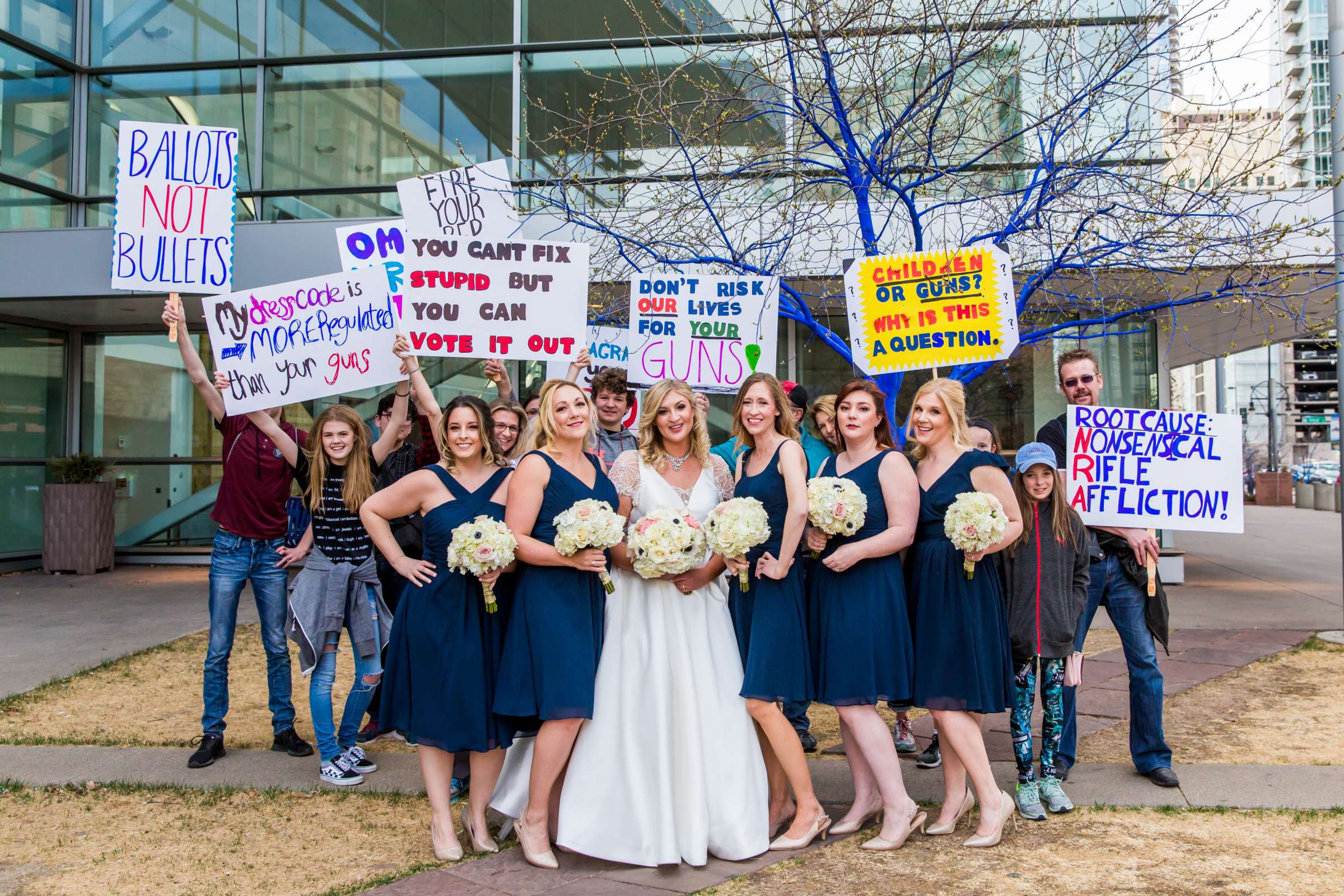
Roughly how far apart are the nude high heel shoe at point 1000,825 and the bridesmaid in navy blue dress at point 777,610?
0.62 metres

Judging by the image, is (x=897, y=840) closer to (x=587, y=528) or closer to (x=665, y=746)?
(x=665, y=746)

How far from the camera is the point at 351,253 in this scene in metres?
6.28

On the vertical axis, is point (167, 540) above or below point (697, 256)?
below

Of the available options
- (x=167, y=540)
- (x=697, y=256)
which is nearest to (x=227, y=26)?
(x=167, y=540)

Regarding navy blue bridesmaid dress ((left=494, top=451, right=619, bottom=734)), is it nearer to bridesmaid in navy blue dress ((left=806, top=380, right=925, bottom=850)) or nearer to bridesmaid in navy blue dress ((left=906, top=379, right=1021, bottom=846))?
bridesmaid in navy blue dress ((left=806, top=380, right=925, bottom=850))

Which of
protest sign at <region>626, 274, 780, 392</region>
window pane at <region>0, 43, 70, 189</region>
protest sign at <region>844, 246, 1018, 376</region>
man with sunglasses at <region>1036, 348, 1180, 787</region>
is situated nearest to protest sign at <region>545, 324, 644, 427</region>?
protest sign at <region>626, 274, 780, 392</region>

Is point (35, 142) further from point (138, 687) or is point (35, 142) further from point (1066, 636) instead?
point (1066, 636)

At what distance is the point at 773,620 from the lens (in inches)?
167

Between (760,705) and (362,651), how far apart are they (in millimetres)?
2336

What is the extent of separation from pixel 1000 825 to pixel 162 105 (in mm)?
14992

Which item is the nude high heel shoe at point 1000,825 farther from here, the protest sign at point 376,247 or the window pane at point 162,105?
the window pane at point 162,105

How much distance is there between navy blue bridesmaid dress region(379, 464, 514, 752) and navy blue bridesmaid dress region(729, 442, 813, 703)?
104 centimetres

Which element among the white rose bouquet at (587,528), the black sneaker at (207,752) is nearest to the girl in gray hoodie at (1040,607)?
the white rose bouquet at (587,528)

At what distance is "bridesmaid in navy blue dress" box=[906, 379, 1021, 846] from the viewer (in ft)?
13.9
